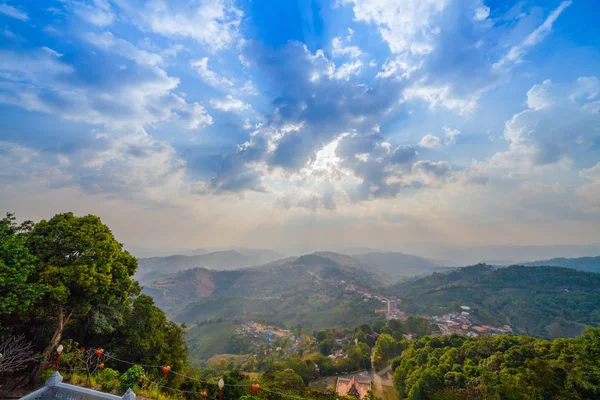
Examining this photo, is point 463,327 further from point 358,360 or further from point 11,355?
point 11,355

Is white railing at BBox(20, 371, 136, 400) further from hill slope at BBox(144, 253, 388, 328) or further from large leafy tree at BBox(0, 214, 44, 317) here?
hill slope at BBox(144, 253, 388, 328)

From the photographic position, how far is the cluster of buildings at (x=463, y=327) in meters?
62.8

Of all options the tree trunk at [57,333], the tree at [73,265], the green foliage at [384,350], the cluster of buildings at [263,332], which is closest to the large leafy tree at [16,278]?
the tree at [73,265]

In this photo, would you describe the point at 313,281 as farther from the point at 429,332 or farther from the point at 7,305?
the point at 7,305

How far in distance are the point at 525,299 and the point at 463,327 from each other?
3509cm

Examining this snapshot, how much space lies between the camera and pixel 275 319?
348 ft

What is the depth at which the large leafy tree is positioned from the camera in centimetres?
806

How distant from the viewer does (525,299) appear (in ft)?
267

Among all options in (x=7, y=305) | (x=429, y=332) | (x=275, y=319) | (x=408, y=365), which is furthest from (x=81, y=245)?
(x=275, y=319)

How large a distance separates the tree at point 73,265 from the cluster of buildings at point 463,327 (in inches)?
2862

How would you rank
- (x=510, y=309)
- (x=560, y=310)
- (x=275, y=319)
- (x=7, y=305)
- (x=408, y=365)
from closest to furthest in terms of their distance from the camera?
(x=7, y=305)
(x=408, y=365)
(x=560, y=310)
(x=510, y=309)
(x=275, y=319)

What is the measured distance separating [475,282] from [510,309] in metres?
31.3

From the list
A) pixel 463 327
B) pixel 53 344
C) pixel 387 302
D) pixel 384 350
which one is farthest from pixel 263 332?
pixel 53 344

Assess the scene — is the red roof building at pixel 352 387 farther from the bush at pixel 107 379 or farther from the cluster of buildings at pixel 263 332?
the cluster of buildings at pixel 263 332
